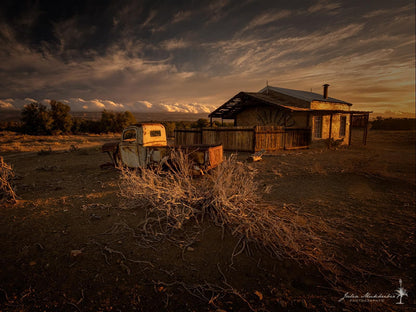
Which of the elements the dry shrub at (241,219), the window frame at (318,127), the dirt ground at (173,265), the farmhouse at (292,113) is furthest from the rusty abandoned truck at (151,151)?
the window frame at (318,127)

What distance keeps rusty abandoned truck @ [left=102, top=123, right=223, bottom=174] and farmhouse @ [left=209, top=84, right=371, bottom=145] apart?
10055mm

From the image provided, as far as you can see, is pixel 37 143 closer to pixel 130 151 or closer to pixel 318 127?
pixel 130 151

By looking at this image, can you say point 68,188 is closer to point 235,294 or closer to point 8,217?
point 8,217

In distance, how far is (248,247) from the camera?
111 inches

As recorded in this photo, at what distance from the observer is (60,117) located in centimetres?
2898

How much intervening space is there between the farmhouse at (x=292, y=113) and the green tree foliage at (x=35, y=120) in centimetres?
2521

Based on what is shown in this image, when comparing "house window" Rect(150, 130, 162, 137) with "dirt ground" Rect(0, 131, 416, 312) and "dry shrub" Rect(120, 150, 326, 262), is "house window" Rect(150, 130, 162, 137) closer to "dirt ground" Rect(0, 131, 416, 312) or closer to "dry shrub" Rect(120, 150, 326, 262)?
"dirt ground" Rect(0, 131, 416, 312)

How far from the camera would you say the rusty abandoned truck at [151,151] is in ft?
19.6

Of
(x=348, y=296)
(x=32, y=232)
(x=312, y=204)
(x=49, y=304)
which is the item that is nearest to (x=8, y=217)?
(x=32, y=232)

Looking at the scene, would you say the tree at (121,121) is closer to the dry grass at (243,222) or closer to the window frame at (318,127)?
the window frame at (318,127)

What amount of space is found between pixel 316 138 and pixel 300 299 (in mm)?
16637

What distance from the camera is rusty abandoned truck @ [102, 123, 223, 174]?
598 cm

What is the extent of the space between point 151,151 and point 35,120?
3104 centimetres

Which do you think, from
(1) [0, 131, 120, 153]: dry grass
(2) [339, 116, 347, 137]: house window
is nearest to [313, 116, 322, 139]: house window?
(2) [339, 116, 347, 137]: house window
